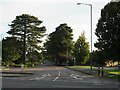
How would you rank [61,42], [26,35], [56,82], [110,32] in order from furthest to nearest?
[61,42], [26,35], [110,32], [56,82]

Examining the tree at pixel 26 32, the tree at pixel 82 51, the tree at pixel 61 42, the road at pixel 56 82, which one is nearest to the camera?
the road at pixel 56 82

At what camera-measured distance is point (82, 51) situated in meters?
114

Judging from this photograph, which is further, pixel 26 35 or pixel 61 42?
pixel 61 42

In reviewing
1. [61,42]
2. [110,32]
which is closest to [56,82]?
[110,32]

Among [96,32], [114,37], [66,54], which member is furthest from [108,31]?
[66,54]

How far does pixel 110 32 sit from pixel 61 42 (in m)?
88.5

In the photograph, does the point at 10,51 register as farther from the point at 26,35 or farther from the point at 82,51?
the point at 82,51

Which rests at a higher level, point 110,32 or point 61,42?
point 61,42

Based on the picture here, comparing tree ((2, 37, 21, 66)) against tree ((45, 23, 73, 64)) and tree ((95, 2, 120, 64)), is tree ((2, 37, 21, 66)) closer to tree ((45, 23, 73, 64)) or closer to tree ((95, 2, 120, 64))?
tree ((45, 23, 73, 64))

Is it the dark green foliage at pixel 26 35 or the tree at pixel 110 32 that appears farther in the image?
the dark green foliage at pixel 26 35

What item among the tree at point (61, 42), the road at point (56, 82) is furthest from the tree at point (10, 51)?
the road at point (56, 82)

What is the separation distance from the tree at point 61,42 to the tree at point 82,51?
13.5m

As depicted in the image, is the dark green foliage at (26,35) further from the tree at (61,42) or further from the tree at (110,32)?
the tree at (110,32)

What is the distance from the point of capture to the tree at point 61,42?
439ft
